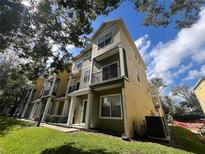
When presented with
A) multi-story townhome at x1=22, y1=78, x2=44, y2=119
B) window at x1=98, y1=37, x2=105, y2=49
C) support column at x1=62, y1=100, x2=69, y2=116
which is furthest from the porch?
multi-story townhome at x1=22, y1=78, x2=44, y2=119

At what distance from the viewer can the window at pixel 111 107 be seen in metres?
10.9

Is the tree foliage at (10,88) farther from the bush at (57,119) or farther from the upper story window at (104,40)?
the upper story window at (104,40)

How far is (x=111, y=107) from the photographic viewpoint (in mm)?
11516

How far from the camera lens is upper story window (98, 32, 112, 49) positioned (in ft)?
44.6

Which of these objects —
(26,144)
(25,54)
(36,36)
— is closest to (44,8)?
(36,36)

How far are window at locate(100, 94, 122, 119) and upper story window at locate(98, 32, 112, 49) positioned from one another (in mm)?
6165

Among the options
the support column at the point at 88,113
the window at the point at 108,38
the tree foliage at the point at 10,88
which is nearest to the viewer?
the support column at the point at 88,113

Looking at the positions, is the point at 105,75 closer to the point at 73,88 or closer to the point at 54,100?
the point at 73,88

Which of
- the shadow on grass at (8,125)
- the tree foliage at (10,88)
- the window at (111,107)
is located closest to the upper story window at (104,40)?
the window at (111,107)

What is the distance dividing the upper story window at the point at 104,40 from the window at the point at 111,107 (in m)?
6.16

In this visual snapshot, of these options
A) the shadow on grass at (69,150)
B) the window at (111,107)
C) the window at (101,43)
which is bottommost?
the shadow on grass at (69,150)

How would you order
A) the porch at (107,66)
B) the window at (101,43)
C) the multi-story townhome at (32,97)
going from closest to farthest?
1. the porch at (107,66)
2. the window at (101,43)
3. the multi-story townhome at (32,97)

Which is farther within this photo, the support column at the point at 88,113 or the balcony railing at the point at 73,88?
the balcony railing at the point at 73,88

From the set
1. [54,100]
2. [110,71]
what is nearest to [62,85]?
[54,100]
